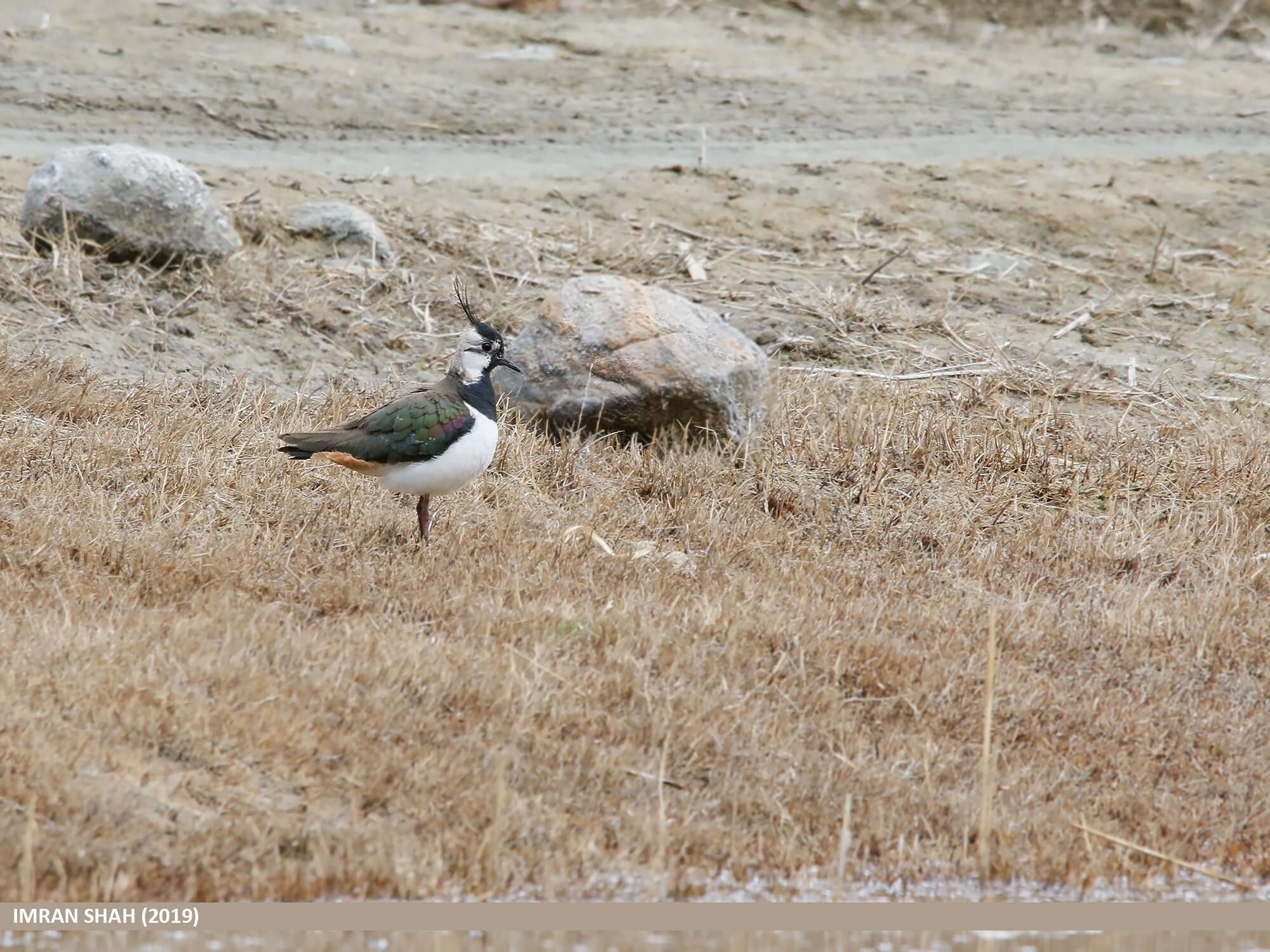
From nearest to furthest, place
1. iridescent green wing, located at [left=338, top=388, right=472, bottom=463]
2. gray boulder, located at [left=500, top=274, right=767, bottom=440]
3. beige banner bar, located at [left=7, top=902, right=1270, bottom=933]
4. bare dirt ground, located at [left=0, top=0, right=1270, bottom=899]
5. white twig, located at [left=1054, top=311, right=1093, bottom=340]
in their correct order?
beige banner bar, located at [left=7, top=902, right=1270, bottom=933] < bare dirt ground, located at [left=0, top=0, right=1270, bottom=899] < iridescent green wing, located at [left=338, top=388, right=472, bottom=463] < gray boulder, located at [left=500, top=274, right=767, bottom=440] < white twig, located at [left=1054, top=311, right=1093, bottom=340]

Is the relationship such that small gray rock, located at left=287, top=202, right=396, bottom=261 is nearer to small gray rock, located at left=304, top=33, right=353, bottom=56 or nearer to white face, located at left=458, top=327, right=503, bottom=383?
white face, located at left=458, top=327, right=503, bottom=383

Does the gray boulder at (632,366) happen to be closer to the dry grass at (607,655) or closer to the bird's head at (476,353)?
the dry grass at (607,655)

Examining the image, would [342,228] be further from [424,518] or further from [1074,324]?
[1074,324]

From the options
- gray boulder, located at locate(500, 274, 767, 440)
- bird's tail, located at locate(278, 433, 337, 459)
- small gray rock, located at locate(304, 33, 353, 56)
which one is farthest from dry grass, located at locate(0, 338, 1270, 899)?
small gray rock, located at locate(304, 33, 353, 56)

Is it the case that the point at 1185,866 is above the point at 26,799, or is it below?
below

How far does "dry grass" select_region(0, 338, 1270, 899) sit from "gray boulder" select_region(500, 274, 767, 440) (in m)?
0.20

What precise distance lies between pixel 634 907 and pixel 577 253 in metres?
6.72

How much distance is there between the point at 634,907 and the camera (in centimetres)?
471

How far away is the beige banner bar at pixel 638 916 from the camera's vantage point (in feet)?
14.5

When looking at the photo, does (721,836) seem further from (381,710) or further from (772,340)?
(772,340)

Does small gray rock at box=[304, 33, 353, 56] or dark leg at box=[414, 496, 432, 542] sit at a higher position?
small gray rock at box=[304, 33, 353, 56]

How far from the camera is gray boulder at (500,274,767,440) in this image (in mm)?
8086

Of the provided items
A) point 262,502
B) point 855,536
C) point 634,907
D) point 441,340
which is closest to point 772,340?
point 441,340

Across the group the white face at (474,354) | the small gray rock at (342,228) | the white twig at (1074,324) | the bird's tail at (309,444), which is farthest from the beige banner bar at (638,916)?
the small gray rock at (342,228)
